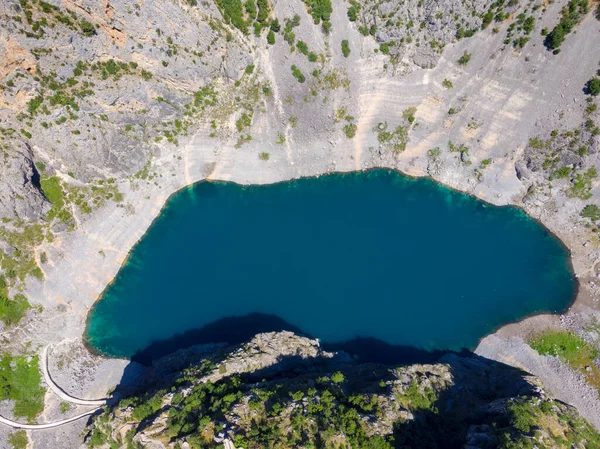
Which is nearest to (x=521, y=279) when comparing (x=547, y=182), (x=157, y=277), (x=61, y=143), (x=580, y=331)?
(x=580, y=331)

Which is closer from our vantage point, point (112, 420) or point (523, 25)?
point (112, 420)

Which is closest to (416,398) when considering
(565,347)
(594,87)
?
(565,347)

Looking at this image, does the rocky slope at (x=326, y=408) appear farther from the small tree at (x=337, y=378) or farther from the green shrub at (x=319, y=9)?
the green shrub at (x=319, y=9)

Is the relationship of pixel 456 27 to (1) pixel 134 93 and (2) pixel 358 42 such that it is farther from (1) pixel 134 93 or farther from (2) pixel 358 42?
(1) pixel 134 93

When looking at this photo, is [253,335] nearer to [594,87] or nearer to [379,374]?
[379,374]

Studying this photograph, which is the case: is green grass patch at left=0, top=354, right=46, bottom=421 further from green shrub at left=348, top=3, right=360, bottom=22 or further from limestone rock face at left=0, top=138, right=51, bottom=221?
green shrub at left=348, top=3, right=360, bottom=22

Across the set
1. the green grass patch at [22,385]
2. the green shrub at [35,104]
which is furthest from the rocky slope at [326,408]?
the green shrub at [35,104]
